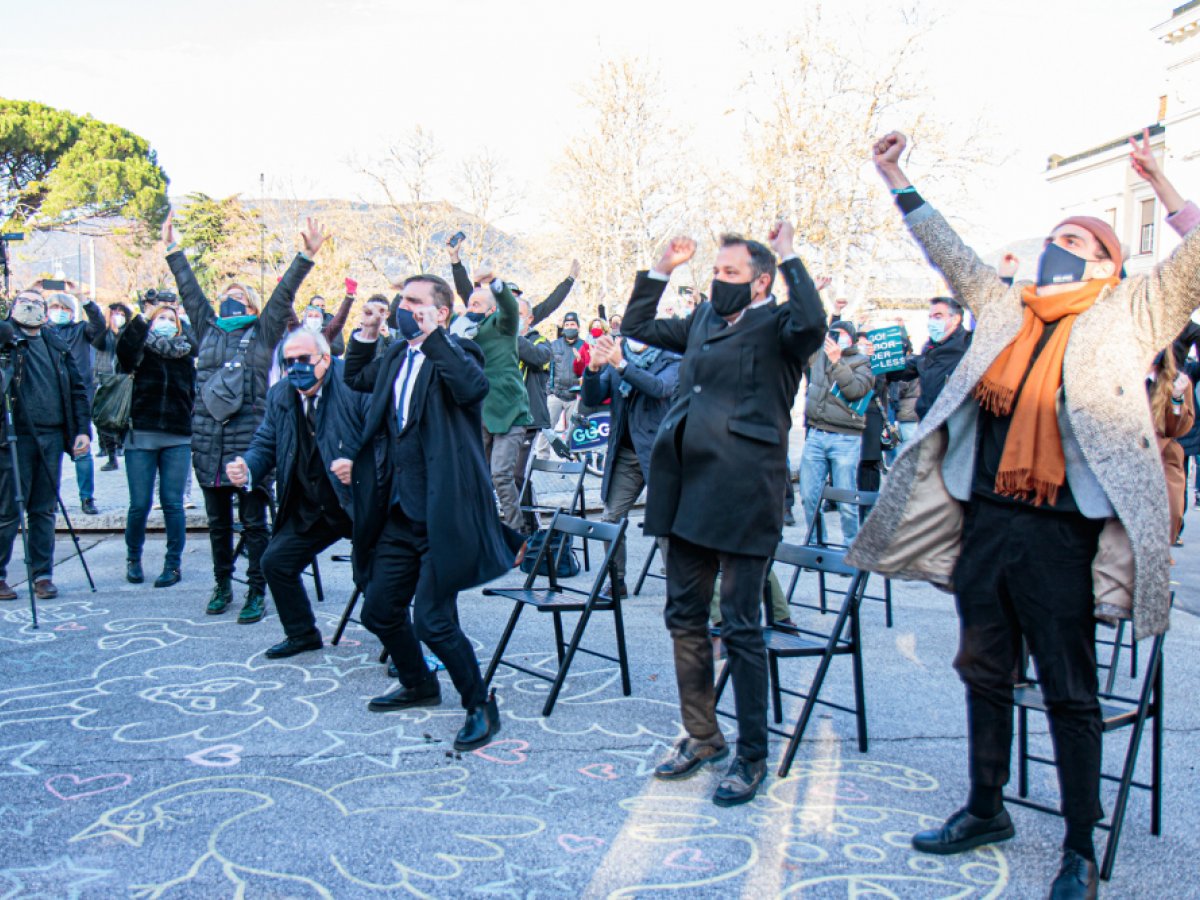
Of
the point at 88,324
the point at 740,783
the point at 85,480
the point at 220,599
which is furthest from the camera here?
the point at 88,324

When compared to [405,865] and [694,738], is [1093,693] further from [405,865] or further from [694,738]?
[405,865]


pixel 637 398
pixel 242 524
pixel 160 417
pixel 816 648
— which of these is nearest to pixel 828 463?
pixel 637 398

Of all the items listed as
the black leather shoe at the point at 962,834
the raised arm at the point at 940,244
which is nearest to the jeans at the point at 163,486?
the raised arm at the point at 940,244

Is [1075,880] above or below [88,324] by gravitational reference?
below

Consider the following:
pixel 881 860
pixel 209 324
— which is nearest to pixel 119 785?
pixel 881 860

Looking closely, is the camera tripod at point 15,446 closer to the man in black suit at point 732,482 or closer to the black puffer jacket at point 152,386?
the black puffer jacket at point 152,386

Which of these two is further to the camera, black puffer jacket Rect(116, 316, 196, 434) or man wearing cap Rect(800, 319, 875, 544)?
man wearing cap Rect(800, 319, 875, 544)

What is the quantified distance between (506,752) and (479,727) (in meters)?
0.16

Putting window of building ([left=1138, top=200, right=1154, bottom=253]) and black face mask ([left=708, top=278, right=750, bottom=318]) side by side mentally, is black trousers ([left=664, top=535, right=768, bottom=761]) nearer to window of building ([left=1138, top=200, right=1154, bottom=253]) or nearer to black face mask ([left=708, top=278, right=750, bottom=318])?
black face mask ([left=708, top=278, right=750, bottom=318])

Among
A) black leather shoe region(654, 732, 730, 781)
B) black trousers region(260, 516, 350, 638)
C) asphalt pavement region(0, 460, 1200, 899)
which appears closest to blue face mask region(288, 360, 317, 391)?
black trousers region(260, 516, 350, 638)

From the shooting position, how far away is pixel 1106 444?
2.91 m

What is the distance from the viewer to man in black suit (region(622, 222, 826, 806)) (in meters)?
3.74

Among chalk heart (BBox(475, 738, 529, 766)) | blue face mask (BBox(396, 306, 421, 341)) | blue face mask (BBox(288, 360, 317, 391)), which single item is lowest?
chalk heart (BBox(475, 738, 529, 766))

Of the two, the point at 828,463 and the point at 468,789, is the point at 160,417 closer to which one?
the point at 468,789
